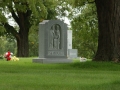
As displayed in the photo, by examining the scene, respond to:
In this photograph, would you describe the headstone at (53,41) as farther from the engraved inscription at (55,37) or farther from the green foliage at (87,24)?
the green foliage at (87,24)

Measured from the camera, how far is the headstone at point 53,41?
26.7 metres

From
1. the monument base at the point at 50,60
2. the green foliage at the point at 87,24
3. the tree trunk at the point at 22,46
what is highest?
the green foliage at the point at 87,24

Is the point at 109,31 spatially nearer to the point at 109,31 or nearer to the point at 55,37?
the point at 109,31

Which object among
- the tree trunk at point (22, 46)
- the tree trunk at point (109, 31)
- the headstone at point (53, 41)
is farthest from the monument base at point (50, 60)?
the tree trunk at point (22, 46)

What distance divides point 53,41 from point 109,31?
23.1ft

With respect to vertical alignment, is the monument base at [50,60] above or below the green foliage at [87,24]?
below

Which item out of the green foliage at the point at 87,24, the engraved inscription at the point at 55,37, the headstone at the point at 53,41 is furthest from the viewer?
the green foliage at the point at 87,24

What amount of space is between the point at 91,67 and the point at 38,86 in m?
8.45

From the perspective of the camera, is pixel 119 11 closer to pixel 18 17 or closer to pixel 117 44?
pixel 117 44

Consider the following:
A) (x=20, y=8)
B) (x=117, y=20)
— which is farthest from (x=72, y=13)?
(x=117, y=20)

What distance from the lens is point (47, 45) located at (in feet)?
88.2

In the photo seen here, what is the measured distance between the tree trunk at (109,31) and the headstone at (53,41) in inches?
230

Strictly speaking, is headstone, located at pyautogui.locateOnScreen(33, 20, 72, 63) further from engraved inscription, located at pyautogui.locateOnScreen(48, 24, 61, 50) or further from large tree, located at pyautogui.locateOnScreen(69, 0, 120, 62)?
large tree, located at pyautogui.locateOnScreen(69, 0, 120, 62)

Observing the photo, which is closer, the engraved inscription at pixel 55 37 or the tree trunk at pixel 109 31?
the tree trunk at pixel 109 31
